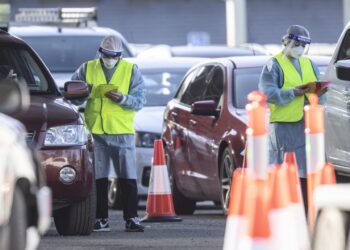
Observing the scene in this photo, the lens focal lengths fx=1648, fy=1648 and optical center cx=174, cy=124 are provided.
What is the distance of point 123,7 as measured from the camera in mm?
55875

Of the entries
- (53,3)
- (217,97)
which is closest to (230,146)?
(217,97)

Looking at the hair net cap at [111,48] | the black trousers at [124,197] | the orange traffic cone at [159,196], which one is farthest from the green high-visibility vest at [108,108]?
the orange traffic cone at [159,196]

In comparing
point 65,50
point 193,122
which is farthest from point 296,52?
point 65,50

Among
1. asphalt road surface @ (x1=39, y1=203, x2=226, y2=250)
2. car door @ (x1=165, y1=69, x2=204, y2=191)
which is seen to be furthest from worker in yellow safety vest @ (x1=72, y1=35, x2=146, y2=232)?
car door @ (x1=165, y1=69, x2=204, y2=191)

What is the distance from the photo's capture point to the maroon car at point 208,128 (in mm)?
14891

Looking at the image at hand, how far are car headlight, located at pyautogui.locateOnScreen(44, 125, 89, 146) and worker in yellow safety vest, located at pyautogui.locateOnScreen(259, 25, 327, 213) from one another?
1.76 meters

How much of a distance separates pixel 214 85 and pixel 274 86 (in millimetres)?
2675

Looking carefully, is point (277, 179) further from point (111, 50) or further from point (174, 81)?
point (174, 81)

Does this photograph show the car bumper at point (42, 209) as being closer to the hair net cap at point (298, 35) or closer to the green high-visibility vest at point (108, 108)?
the green high-visibility vest at point (108, 108)

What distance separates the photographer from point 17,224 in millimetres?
7520

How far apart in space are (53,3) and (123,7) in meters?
3.17

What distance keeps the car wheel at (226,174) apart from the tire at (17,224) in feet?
22.9

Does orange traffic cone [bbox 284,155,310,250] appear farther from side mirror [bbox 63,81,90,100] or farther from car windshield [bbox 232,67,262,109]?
car windshield [bbox 232,67,262,109]

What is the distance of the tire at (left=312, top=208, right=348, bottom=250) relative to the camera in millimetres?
7293
